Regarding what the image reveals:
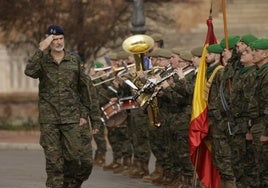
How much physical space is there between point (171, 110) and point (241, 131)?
11.4ft

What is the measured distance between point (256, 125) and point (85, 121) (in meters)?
2.51

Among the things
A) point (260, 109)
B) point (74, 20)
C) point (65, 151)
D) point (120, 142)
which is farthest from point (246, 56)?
point (74, 20)

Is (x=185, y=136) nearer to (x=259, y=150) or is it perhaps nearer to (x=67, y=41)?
(x=259, y=150)

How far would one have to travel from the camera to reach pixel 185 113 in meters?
17.7

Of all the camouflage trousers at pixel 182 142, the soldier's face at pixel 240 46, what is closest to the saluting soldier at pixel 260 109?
the soldier's face at pixel 240 46

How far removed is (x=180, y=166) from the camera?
18.0 m

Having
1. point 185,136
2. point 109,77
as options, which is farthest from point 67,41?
point 185,136

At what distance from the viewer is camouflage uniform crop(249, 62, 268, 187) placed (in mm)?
13750

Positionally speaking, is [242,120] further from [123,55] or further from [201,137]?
[123,55]

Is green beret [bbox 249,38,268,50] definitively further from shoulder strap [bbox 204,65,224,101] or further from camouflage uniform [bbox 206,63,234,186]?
shoulder strap [bbox 204,65,224,101]

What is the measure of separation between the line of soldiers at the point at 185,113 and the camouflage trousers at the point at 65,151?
169 centimetres

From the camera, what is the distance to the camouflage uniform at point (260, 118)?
45.1 feet

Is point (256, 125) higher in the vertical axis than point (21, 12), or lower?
lower

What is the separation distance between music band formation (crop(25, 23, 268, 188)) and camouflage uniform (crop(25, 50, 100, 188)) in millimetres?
12
